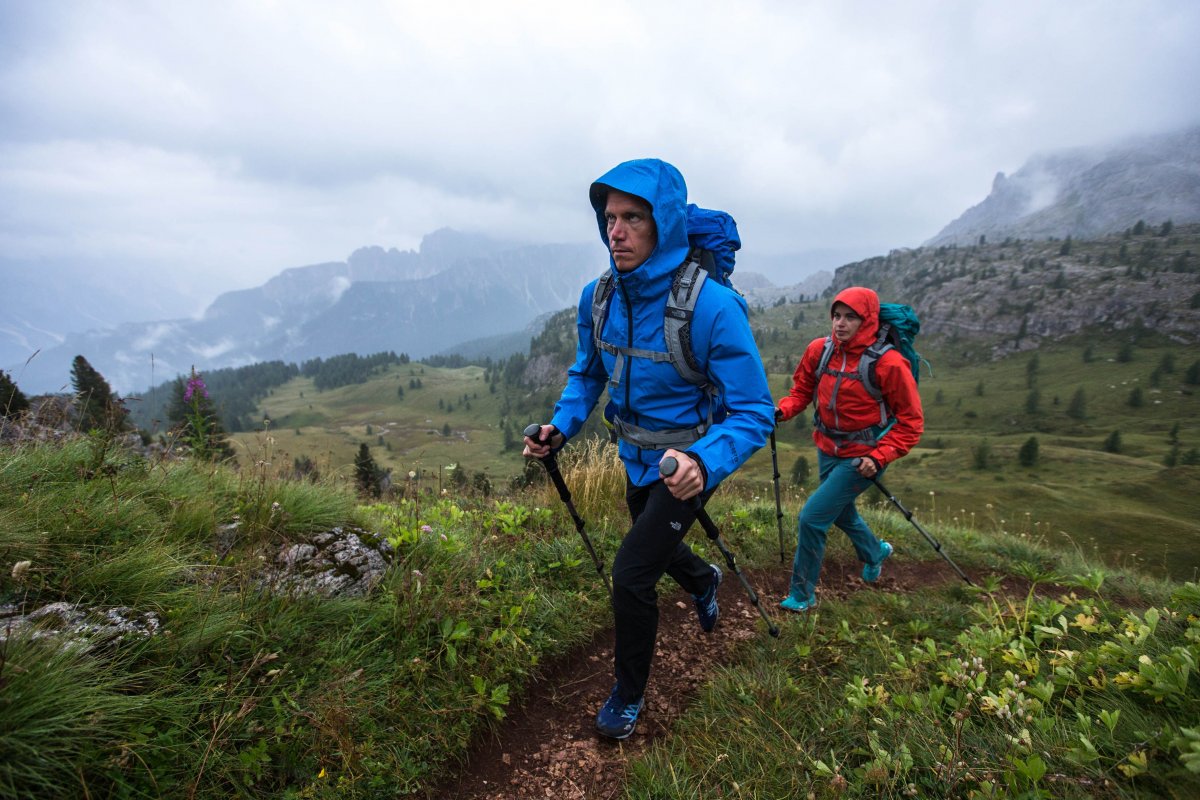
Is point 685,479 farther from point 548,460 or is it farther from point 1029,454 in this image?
point 1029,454

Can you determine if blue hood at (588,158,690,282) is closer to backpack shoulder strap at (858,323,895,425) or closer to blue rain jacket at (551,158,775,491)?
blue rain jacket at (551,158,775,491)

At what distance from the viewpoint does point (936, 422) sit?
152 metres

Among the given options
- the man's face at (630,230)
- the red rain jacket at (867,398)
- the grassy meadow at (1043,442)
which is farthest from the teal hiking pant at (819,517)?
the grassy meadow at (1043,442)

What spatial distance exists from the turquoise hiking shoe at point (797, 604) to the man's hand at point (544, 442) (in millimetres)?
3258

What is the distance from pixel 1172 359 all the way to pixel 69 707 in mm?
226965

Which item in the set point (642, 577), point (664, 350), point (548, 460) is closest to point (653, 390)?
point (664, 350)

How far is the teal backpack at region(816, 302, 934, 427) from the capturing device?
5.41m

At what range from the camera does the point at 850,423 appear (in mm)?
5605

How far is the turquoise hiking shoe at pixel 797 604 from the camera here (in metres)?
5.54

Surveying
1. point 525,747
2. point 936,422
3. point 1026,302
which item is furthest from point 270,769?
point 1026,302

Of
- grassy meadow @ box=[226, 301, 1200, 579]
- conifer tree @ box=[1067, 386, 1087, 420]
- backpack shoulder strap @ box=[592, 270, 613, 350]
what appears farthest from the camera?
conifer tree @ box=[1067, 386, 1087, 420]

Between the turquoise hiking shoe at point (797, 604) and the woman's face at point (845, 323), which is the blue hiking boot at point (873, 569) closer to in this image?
the turquoise hiking shoe at point (797, 604)

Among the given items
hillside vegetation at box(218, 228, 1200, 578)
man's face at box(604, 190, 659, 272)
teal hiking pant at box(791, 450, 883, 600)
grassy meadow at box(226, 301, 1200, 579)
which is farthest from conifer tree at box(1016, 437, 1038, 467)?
man's face at box(604, 190, 659, 272)

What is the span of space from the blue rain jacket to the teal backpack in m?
2.45
